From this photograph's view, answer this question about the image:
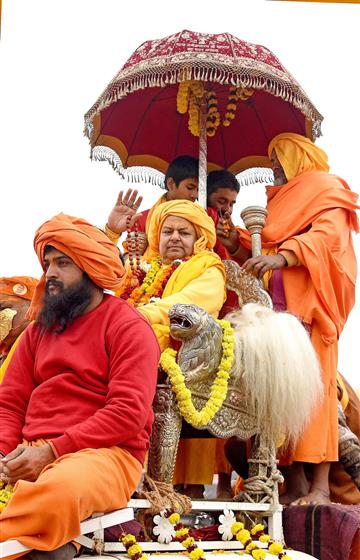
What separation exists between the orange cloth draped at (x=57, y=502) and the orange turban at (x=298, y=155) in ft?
10.6

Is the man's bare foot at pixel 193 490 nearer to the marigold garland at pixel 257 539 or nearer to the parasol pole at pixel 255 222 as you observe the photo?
the marigold garland at pixel 257 539

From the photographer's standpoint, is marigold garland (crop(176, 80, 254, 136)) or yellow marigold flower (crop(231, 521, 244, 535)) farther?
marigold garland (crop(176, 80, 254, 136))

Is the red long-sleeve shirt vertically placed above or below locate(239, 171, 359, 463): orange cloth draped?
below

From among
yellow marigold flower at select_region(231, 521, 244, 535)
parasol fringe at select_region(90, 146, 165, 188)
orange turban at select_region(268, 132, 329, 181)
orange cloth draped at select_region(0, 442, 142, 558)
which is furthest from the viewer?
parasol fringe at select_region(90, 146, 165, 188)

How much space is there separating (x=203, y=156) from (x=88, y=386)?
270cm

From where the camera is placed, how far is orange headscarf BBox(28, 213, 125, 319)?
396 centimetres

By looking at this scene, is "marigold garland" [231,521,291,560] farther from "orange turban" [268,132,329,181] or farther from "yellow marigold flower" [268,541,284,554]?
"orange turban" [268,132,329,181]

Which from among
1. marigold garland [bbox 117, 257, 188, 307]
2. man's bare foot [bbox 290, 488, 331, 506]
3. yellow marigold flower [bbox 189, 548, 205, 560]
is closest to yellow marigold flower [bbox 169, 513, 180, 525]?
yellow marigold flower [bbox 189, 548, 205, 560]

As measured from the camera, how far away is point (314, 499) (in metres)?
4.92

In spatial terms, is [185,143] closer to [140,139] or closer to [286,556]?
[140,139]

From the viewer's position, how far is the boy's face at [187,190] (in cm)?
611

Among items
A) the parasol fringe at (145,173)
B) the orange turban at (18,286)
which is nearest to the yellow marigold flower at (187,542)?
the orange turban at (18,286)

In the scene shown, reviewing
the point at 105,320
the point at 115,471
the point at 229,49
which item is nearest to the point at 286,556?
the point at 115,471

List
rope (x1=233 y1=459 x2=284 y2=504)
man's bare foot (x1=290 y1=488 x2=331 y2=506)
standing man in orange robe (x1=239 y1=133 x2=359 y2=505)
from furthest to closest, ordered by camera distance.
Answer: standing man in orange robe (x1=239 y1=133 x2=359 y2=505) → man's bare foot (x1=290 y1=488 x2=331 y2=506) → rope (x1=233 y1=459 x2=284 y2=504)
